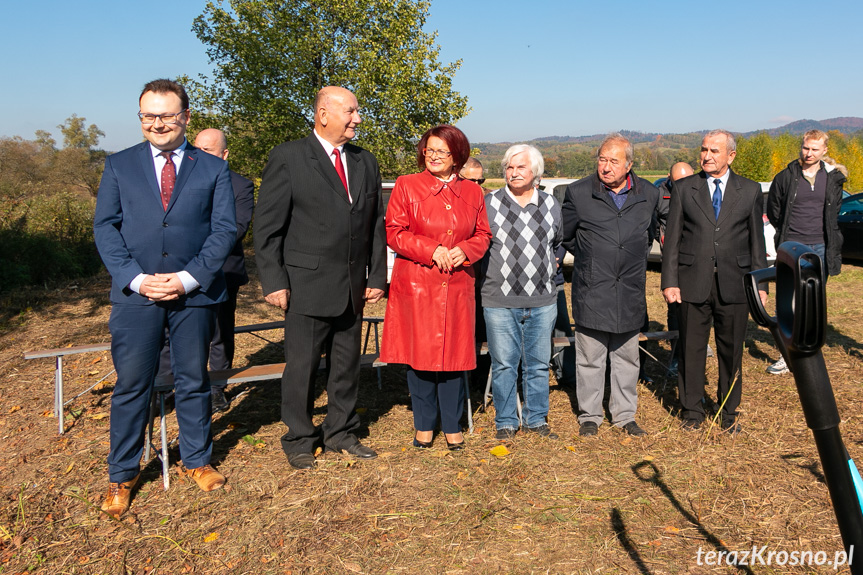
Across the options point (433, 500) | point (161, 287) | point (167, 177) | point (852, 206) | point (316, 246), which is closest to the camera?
point (161, 287)

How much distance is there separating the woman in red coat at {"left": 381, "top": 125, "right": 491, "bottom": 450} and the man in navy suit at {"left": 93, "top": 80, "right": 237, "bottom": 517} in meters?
1.11

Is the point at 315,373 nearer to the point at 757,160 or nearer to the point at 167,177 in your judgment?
the point at 167,177

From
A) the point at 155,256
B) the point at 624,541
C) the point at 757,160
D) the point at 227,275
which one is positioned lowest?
the point at 624,541

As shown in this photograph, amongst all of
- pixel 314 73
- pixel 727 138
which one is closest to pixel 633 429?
pixel 727 138

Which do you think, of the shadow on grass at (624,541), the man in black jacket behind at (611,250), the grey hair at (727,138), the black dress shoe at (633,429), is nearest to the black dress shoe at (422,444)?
the man in black jacket behind at (611,250)

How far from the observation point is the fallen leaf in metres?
4.29

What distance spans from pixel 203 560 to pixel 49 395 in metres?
3.37

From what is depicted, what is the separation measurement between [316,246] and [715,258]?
2.81m

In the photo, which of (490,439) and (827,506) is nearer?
(827,506)

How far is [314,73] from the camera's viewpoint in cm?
1812

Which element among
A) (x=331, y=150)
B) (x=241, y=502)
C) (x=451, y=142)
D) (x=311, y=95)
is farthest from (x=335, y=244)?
(x=311, y=95)

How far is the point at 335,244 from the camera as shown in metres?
3.90

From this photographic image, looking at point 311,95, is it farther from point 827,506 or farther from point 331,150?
point 827,506

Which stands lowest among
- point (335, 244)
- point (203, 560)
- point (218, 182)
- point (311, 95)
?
point (203, 560)
